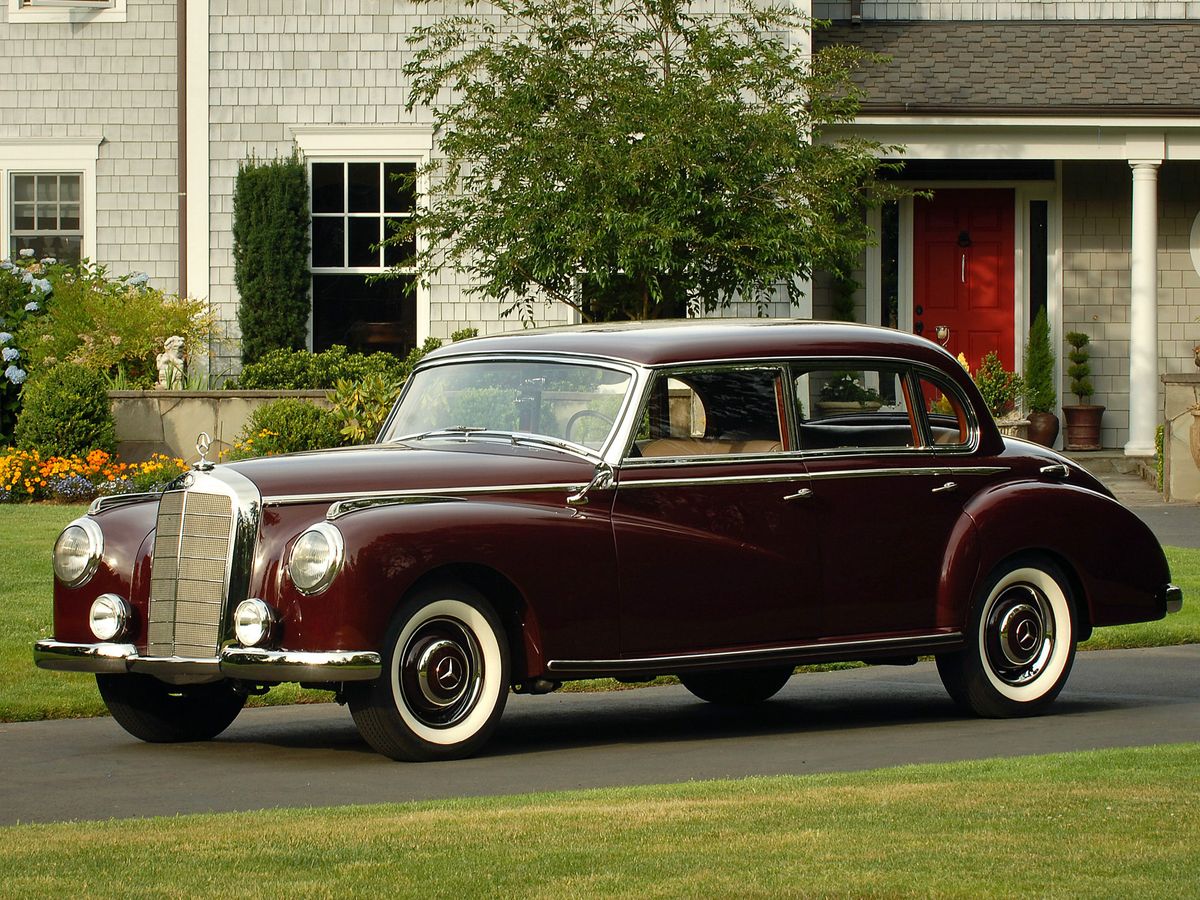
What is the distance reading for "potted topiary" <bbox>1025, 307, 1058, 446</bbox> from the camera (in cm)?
2153

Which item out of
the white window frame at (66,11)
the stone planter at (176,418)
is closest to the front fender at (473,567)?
the stone planter at (176,418)

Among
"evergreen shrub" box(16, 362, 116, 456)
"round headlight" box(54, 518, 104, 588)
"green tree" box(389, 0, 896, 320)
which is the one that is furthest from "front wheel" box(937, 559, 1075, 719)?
"evergreen shrub" box(16, 362, 116, 456)

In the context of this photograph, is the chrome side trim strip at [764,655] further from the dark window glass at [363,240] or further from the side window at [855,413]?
the dark window glass at [363,240]

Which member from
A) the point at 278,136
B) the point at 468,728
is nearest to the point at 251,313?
the point at 278,136

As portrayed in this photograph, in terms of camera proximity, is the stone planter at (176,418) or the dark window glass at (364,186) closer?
the stone planter at (176,418)

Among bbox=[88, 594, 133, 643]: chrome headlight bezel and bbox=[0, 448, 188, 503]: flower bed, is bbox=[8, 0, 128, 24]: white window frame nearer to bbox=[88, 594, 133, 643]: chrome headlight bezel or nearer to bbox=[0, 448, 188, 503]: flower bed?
bbox=[0, 448, 188, 503]: flower bed

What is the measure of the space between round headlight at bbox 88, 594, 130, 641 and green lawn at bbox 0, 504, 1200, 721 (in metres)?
1.45

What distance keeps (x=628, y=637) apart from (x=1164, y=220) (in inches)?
633

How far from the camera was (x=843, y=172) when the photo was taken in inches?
670

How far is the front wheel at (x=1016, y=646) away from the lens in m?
8.79

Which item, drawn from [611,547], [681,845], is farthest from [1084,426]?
[681,845]

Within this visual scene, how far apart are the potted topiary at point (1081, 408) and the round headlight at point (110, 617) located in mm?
15628

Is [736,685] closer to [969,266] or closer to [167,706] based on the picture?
[167,706]

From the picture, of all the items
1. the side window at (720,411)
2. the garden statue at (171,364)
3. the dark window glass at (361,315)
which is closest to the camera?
→ the side window at (720,411)
